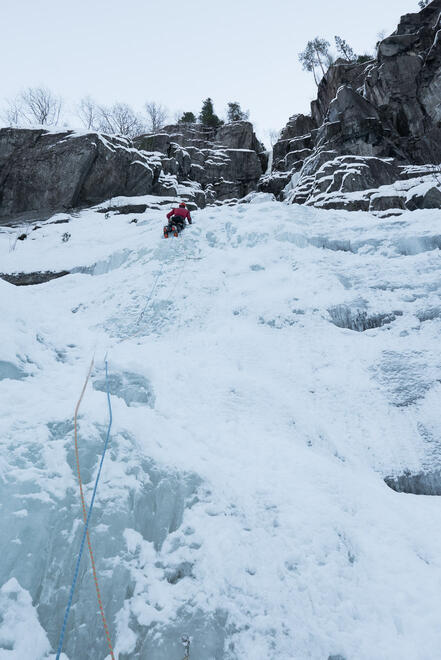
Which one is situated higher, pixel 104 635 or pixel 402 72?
pixel 402 72

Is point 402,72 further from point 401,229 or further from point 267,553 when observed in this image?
point 267,553

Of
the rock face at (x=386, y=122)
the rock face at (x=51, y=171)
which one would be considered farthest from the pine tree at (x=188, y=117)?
the rock face at (x=51, y=171)

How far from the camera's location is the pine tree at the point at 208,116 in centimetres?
3981

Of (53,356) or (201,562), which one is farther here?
(53,356)

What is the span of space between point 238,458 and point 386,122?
3153 centimetres

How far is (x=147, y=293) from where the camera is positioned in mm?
8883

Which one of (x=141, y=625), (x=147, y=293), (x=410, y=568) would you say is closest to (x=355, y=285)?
(x=147, y=293)

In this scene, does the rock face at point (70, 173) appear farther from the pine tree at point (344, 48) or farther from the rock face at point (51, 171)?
the pine tree at point (344, 48)

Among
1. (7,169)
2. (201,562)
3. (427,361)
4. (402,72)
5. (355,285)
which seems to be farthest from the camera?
(402,72)

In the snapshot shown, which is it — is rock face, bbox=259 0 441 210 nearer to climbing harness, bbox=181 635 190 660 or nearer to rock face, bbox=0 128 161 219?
rock face, bbox=0 128 161 219

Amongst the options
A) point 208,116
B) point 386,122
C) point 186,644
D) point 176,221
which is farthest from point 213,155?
point 186,644

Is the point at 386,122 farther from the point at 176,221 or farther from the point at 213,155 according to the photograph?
the point at 176,221

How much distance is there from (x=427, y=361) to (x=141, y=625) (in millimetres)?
5320

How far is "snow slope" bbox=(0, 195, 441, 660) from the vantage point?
291 cm
